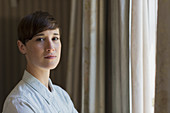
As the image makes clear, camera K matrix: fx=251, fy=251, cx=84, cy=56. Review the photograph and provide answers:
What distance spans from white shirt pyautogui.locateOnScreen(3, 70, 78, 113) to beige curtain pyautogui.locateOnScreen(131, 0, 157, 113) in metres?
0.41

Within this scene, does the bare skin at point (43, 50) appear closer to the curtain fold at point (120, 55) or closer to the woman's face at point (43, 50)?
the woman's face at point (43, 50)

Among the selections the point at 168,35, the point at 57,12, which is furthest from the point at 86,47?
the point at 168,35

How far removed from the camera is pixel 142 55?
1430 millimetres

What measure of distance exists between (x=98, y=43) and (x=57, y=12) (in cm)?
97

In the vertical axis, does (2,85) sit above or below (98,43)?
below

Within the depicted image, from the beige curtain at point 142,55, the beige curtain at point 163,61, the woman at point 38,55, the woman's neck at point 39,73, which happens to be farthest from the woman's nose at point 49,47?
the beige curtain at point 163,61

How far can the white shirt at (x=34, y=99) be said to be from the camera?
1.14m

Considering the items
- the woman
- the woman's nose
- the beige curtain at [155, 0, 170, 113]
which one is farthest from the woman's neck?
the beige curtain at [155, 0, 170, 113]

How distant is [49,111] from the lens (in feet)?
4.25

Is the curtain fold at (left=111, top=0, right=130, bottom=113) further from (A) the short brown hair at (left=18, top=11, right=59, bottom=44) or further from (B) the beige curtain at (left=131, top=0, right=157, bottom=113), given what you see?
(A) the short brown hair at (left=18, top=11, right=59, bottom=44)

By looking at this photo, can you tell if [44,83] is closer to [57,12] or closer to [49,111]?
[49,111]

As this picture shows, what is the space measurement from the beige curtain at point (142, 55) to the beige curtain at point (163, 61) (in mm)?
531

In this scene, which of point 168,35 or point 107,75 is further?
point 107,75

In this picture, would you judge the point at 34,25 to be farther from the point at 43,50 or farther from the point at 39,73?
the point at 39,73
